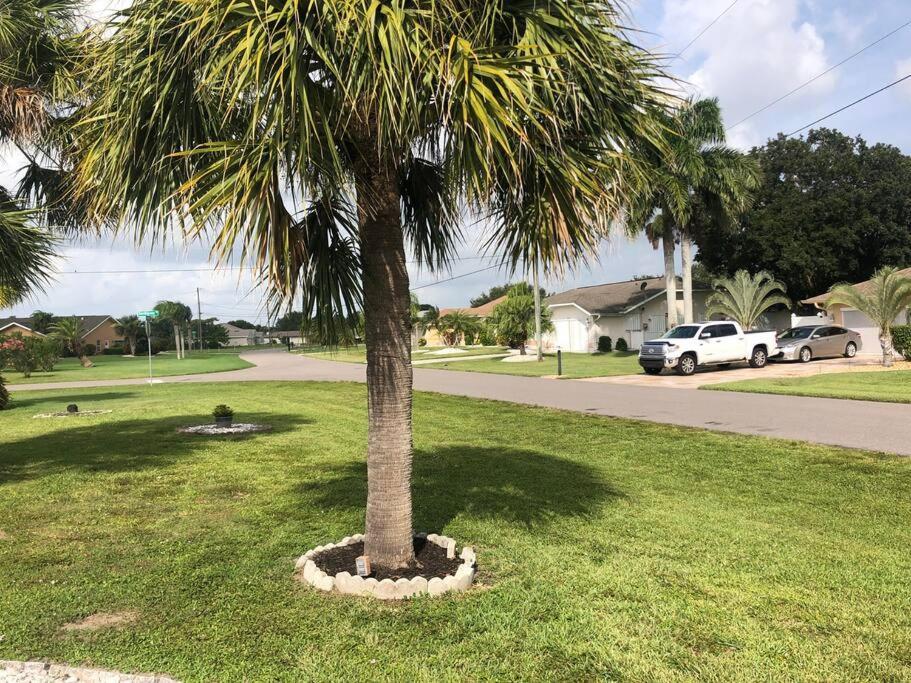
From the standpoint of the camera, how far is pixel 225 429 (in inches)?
474

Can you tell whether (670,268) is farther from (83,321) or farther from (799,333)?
(83,321)

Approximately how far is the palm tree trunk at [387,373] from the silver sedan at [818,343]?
25.3 metres

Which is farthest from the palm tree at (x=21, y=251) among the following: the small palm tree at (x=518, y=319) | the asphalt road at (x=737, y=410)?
the small palm tree at (x=518, y=319)

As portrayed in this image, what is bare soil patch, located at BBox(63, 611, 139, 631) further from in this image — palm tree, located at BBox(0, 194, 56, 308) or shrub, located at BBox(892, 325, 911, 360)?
shrub, located at BBox(892, 325, 911, 360)

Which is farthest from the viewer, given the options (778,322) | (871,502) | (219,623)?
(778,322)

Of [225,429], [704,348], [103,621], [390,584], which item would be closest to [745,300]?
[704,348]

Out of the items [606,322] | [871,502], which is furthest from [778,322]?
[871,502]

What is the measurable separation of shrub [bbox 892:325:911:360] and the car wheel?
7203 mm

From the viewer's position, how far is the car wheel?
2289 centimetres

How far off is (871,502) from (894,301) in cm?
1956

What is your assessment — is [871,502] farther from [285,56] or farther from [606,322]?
[606,322]

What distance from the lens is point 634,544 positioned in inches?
202

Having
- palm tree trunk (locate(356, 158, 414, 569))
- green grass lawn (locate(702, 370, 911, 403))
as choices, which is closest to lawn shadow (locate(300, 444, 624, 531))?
palm tree trunk (locate(356, 158, 414, 569))

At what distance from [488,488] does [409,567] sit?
2773 millimetres
